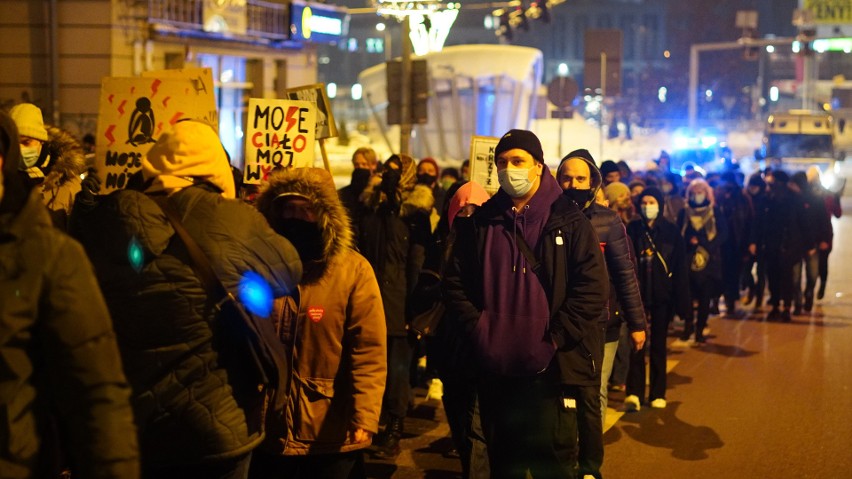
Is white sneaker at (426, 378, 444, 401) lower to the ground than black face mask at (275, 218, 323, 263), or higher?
lower

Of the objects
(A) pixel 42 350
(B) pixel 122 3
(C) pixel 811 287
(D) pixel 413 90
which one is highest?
(B) pixel 122 3

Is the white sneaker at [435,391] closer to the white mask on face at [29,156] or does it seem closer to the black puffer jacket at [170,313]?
the white mask on face at [29,156]

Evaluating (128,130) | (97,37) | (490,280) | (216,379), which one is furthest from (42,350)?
(97,37)

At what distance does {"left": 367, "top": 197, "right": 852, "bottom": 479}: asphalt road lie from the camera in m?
7.95

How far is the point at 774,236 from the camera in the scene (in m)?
15.7

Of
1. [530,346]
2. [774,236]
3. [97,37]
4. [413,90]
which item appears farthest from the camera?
[97,37]

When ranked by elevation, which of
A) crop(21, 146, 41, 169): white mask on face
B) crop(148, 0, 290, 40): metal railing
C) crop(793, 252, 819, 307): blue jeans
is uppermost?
crop(148, 0, 290, 40): metal railing

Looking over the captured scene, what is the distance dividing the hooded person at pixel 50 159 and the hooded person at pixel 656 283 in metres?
4.11

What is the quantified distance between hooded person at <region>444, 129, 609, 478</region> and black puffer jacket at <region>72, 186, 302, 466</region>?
1.68 meters

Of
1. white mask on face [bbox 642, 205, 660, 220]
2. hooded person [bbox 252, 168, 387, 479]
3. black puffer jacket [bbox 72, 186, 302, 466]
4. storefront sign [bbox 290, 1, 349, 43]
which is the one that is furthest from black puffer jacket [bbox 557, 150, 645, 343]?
storefront sign [bbox 290, 1, 349, 43]

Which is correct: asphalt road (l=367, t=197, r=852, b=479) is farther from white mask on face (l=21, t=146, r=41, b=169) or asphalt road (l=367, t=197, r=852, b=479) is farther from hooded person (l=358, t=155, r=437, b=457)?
white mask on face (l=21, t=146, r=41, b=169)

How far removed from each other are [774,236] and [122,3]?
564 inches

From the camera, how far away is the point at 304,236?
4922mm

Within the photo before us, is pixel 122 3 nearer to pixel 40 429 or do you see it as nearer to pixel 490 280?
pixel 490 280
